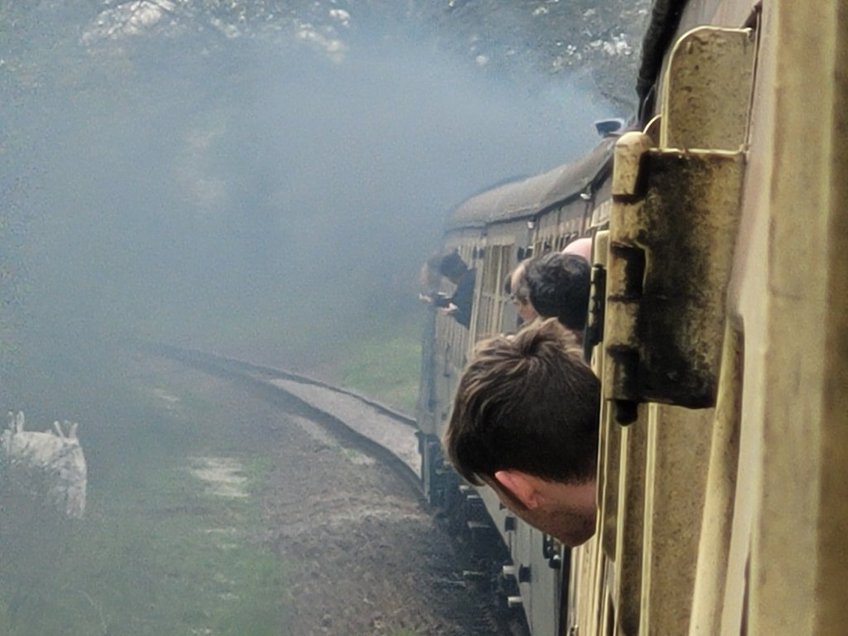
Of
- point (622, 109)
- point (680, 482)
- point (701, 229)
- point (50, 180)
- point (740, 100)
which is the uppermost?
point (622, 109)

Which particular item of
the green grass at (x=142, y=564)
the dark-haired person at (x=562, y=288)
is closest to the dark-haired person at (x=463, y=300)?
the green grass at (x=142, y=564)

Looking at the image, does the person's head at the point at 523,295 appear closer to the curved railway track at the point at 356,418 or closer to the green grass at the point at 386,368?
the curved railway track at the point at 356,418

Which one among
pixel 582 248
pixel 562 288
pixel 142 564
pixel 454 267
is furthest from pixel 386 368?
pixel 562 288

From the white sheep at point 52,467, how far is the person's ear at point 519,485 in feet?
35.6

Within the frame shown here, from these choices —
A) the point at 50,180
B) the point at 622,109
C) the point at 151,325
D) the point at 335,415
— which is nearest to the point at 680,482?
the point at 335,415

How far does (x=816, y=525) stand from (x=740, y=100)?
47 centimetres

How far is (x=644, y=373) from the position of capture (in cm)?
112

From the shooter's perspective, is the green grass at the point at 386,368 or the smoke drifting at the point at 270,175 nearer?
the green grass at the point at 386,368

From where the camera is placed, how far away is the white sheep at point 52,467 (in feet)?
40.7

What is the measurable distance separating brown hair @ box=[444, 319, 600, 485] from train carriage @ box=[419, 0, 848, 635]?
1.00 feet

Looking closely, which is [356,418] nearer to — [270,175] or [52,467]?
[52,467]

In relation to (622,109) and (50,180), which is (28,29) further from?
(622,109)

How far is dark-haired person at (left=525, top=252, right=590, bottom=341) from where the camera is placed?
343cm

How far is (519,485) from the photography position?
6.58ft
